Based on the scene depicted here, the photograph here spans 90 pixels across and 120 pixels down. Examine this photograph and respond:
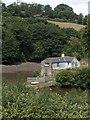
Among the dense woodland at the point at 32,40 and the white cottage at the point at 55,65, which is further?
the dense woodland at the point at 32,40

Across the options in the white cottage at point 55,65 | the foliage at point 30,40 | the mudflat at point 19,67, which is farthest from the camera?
the foliage at point 30,40

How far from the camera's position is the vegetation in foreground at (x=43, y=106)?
35.8 ft

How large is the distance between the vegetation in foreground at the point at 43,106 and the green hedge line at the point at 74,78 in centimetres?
1151

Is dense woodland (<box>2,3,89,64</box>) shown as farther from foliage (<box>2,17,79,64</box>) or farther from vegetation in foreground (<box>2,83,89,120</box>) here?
vegetation in foreground (<box>2,83,89,120</box>)

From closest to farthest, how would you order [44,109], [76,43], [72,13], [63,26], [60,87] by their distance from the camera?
[44,109] → [60,87] → [76,43] → [63,26] → [72,13]

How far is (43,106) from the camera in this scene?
11352mm

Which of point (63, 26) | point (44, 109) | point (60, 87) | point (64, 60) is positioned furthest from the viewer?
point (63, 26)

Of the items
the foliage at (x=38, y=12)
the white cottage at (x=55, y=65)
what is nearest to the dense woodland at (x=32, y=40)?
the foliage at (x=38, y=12)

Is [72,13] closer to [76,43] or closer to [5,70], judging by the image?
[76,43]

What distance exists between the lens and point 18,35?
49.8 meters

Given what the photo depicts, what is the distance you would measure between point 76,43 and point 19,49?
309 inches

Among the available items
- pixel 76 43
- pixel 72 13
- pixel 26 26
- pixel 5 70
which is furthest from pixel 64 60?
pixel 72 13

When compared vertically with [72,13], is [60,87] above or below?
below

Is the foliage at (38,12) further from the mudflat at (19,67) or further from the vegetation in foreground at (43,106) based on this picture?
the vegetation in foreground at (43,106)
